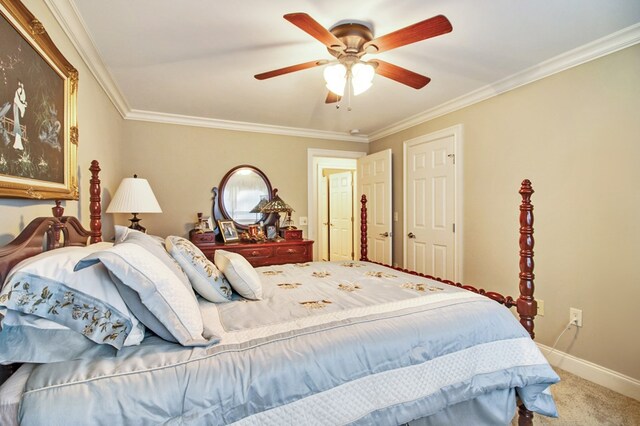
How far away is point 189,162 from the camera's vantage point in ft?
12.1

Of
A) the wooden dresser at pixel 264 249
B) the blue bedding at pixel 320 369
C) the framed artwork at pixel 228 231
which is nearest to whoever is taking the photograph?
the blue bedding at pixel 320 369

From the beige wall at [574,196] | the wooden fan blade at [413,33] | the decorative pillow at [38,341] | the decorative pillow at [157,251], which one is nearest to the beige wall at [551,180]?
the beige wall at [574,196]

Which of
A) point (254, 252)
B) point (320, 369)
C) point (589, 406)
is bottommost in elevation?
point (589, 406)

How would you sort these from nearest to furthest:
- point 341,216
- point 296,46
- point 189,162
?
point 296,46 → point 189,162 → point 341,216

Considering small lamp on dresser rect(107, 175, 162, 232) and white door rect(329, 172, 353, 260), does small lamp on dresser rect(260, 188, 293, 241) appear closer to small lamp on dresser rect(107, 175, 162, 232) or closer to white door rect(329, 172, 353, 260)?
small lamp on dresser rect(107, 175, 162, 232)

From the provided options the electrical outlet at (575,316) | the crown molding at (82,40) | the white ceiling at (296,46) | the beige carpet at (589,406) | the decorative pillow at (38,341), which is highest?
the white ceiling at (296,46)

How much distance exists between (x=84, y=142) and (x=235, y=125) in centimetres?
192

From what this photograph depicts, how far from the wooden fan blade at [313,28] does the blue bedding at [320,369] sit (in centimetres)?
135

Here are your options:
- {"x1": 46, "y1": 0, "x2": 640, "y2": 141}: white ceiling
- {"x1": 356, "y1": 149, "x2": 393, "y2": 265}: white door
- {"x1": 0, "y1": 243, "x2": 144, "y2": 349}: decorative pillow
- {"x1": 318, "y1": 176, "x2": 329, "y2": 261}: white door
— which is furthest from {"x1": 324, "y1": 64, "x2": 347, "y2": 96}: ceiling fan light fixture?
{"x1": 318, "y1": 176, "x2": 329, "y2": 261}: white door

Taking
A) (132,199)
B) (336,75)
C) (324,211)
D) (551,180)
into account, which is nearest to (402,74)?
(336,75)

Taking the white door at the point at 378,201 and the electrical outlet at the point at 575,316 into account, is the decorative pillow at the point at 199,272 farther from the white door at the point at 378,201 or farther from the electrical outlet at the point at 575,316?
the white door at the point at 378,201

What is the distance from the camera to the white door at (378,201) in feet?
13.2

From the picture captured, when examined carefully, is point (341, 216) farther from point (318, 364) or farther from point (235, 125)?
point (318, 364)

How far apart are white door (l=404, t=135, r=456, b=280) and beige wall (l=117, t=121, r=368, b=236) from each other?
1.57 metres
